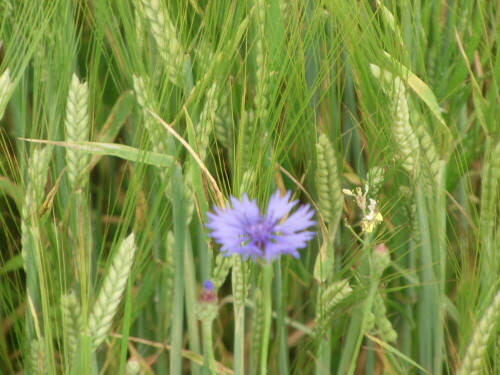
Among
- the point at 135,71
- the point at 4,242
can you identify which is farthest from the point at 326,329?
the point at 4,242

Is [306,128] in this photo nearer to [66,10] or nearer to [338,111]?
[338,111]

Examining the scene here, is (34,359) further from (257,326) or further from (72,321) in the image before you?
(257,326)

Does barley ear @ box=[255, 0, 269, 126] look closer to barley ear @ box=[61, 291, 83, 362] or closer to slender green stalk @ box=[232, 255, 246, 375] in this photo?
slender green stalk @ box=[232, 255, 246, 375]

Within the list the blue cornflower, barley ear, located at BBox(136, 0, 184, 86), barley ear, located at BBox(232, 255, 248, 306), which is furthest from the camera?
barley ear, located at BBox(136, 0, 184, 86)

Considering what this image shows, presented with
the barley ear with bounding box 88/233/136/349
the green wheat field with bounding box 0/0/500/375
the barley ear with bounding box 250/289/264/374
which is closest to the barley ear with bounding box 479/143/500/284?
the green wheat field with bounding box 0/0/500/375

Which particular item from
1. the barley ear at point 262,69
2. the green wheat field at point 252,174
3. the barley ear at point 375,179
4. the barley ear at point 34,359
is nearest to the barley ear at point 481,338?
the green wheat field at point 252,174

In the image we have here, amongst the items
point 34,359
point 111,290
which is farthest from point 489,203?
point 34,359

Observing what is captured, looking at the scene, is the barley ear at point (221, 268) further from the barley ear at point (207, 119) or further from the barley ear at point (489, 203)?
the barley ear at point (489, 203)
